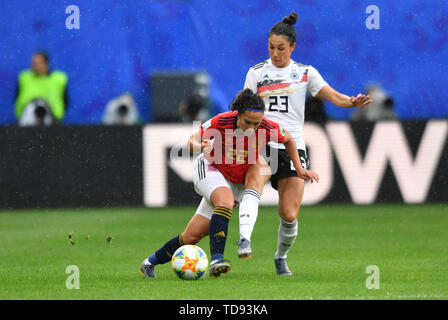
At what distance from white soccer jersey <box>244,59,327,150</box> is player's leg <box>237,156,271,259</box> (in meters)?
0.37

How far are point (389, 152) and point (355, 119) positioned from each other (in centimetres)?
80

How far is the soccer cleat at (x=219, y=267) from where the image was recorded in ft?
24.6

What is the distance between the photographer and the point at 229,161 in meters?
8.02

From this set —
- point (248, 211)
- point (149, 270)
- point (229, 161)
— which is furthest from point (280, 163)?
point (149, 270)

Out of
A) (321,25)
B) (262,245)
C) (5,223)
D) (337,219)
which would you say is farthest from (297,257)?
(321,25)

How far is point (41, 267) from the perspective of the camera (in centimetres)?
904

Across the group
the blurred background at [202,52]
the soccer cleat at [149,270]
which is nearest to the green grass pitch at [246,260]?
the soccer cleat at [149,270]

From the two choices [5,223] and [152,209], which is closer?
[5,223]

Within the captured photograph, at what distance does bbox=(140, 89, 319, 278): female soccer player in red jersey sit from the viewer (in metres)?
7.78

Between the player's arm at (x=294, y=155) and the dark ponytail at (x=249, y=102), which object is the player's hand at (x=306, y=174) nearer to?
the player's arm at (x=294, y=155)

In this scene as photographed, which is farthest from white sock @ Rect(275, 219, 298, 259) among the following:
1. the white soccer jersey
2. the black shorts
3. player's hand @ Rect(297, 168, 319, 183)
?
the white soccer jersey

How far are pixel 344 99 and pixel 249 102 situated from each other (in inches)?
40.4

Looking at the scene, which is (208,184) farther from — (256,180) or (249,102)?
(249,102)

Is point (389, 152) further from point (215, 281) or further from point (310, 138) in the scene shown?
point (215, 281)
